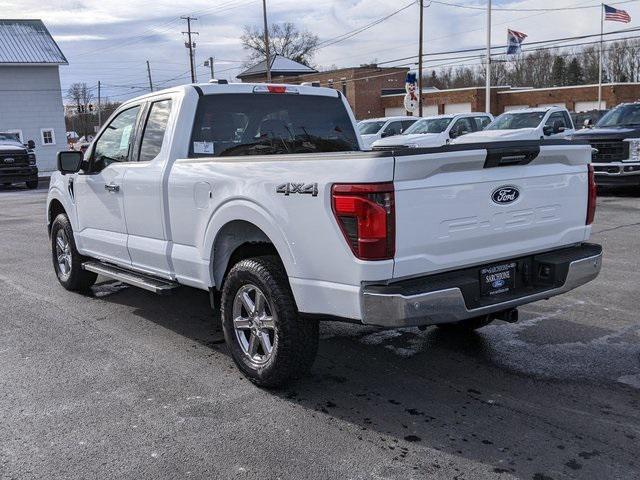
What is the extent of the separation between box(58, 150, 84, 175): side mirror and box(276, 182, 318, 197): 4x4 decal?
3.27 meters

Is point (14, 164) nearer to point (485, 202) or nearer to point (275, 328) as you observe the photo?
point (275, 328)

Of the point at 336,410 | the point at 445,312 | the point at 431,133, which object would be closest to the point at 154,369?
the point at 336,410

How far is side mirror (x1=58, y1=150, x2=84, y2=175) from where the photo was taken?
6434 millimetres

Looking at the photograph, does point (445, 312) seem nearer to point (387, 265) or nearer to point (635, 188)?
point (387, 265)

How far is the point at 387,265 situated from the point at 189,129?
7.97 feet

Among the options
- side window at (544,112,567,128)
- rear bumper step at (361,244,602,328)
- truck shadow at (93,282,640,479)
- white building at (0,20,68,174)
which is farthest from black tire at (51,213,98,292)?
white building at (0,20,68,174)

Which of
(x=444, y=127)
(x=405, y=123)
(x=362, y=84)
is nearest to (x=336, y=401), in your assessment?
(x=444, y=127)

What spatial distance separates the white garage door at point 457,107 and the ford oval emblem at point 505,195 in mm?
52487

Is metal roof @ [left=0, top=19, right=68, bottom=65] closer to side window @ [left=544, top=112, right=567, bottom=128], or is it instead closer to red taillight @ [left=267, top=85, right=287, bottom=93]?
side window @ [left=544, top=112, right=567, bottom=128]

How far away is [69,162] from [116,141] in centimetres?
60

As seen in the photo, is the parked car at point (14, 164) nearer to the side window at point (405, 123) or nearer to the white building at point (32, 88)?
the side window at point (405, 123)

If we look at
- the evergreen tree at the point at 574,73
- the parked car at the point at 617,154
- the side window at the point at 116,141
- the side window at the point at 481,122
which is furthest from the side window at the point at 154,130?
the evergreen tree at the point at 574,73

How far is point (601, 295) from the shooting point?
21.5ft

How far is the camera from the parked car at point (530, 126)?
1730 centimetres
